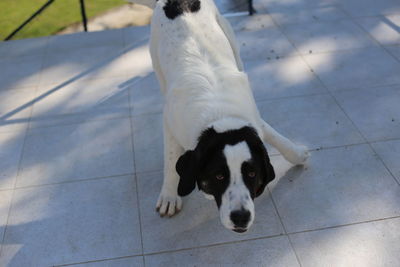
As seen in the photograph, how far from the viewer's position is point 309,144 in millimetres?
3525

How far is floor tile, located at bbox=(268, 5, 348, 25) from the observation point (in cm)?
518

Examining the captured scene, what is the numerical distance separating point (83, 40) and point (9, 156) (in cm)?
200

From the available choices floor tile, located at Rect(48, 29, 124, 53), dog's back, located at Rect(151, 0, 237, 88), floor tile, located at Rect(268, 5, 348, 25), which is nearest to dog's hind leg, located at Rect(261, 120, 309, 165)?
dog's back, located at Rect(151, 0, 237, 88)

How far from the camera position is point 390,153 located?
3396mm

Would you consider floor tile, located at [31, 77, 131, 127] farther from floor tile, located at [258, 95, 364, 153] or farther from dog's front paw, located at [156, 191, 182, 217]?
floor tile, located at [258, 95, 364, 153]

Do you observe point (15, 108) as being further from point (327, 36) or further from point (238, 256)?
point (327, 36)

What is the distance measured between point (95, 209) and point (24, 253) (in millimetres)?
530

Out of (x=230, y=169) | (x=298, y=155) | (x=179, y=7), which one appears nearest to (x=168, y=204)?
(x=230, y=169)

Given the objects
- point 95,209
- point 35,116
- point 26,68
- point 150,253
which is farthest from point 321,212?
point 26,68

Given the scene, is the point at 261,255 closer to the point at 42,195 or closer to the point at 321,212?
the point at 321,212

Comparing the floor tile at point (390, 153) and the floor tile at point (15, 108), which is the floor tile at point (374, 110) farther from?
the floor tile at point (15, 108)

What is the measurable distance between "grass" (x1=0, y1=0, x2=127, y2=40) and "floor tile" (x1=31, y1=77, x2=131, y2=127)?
1.71 m

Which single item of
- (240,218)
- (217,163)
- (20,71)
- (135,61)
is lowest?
(135,61)

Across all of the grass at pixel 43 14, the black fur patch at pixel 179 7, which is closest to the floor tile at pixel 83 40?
the grass at pixel 43 14
